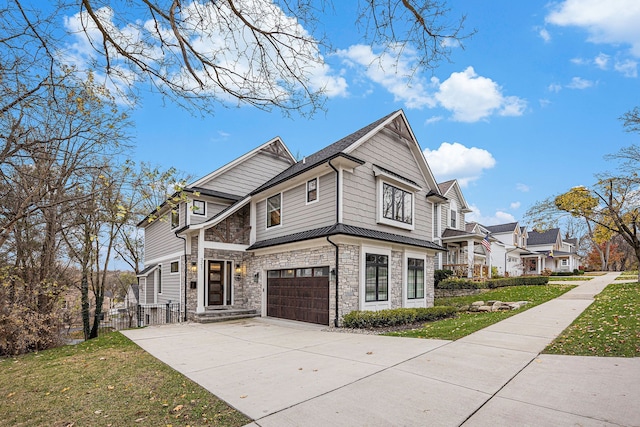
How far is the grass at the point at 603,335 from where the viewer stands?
6.43 m

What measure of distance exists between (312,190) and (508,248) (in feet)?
104

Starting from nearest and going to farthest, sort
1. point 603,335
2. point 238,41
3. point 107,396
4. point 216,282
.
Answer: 1. point 238,41
2. point 107,396
3. point 603,335
4. point 216,282

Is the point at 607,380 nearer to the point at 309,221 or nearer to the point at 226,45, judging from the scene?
the point at 226,45

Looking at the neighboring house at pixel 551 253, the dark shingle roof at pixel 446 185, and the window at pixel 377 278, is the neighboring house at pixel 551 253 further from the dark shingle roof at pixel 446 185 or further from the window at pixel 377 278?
the window at pixel 377 278

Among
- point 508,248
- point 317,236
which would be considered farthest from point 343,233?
point 508,248

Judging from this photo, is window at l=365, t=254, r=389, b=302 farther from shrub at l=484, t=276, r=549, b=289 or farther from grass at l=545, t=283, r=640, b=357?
shrub at l=484, t=276, r=549, b=289

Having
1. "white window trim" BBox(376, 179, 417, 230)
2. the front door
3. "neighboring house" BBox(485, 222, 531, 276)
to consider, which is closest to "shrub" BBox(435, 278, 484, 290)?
"white window trim" BBox(376, 179, 417, 230)

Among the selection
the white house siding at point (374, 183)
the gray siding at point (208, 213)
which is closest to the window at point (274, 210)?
the gray siding at point (208, 213)

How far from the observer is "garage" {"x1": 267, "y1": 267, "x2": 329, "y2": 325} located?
39.0 feet

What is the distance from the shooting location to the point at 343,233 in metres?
10.8

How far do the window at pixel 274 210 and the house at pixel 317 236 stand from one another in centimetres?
5

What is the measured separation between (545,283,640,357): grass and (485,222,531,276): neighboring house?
2578cm

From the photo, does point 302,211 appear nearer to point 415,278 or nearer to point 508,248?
point 415,278

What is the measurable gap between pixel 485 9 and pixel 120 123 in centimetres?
637
